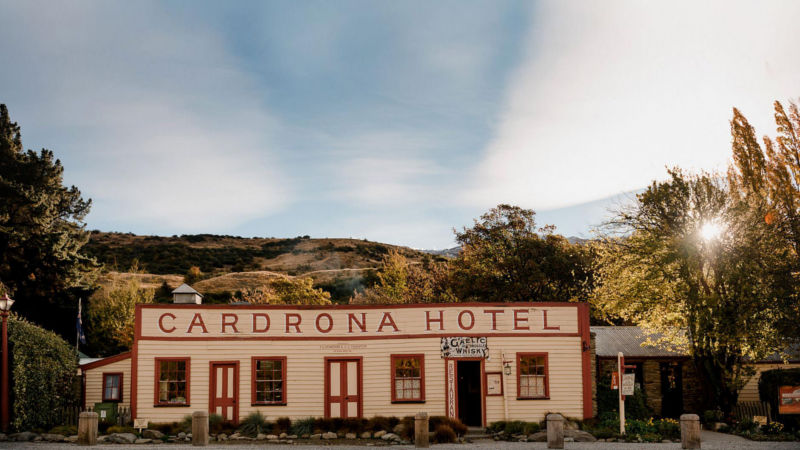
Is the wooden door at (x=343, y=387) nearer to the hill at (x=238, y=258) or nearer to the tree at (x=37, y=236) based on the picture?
the tree at (x=37, y=236)

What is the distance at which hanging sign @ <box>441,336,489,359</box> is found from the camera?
22.3 meters

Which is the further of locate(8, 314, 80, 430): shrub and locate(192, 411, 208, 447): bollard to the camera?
locate(8, 314, 80, 430): shrub

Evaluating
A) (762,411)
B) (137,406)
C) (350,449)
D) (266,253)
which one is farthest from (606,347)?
(266,253)

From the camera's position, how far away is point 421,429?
717 inches

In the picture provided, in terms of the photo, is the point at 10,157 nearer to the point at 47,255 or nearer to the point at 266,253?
the point at 47,255

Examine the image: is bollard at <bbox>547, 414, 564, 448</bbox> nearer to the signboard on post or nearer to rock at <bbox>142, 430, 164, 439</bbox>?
the signboard on post

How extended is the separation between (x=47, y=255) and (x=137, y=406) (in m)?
20.3

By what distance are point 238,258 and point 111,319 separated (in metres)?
50.6

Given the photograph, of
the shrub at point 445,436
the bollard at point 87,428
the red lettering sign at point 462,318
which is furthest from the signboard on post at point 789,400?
the bollard at point 87,428

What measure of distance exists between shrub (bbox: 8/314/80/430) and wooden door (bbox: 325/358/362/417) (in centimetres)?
831

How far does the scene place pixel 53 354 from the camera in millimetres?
21766

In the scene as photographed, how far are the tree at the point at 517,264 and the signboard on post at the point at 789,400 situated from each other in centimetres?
1585

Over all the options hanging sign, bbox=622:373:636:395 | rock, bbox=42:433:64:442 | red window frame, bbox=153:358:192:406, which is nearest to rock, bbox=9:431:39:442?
rock, bbox=42:433:64:442

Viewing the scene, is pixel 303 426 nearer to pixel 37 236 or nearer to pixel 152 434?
pixel 152 434
